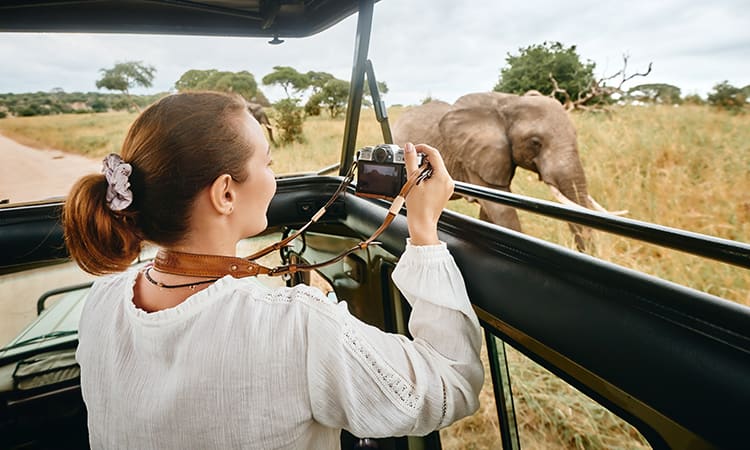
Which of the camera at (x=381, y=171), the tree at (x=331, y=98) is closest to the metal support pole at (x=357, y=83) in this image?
the tree at (x=331, y=98)

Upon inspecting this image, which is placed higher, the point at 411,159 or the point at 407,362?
the point at 411,159

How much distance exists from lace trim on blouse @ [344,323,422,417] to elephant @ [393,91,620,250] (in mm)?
2472

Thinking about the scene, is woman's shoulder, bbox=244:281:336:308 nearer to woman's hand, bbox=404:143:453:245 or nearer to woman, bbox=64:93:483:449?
woman, bbox=64:93:483:449

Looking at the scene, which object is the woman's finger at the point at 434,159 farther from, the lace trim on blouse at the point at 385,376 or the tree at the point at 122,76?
the tree at the point at 122,76

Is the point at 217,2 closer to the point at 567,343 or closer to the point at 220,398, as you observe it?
the point at 220,398

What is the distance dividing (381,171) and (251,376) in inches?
26.2

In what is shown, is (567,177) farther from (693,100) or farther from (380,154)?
(380,154)

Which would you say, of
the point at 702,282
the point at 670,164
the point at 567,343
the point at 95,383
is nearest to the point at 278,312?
the point at 95,383

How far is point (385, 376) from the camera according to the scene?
603mm

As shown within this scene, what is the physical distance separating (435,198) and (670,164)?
0.91m

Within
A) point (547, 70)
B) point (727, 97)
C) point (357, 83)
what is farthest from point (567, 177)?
point (727, 97)

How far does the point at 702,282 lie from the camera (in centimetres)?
111

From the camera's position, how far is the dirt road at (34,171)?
187 centimetres

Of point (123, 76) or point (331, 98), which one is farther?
point (331, 98)
